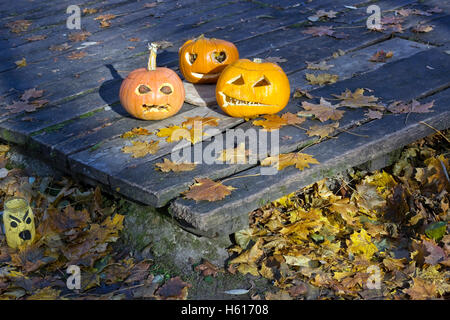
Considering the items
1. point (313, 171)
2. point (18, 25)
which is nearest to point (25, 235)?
point (313, 171)

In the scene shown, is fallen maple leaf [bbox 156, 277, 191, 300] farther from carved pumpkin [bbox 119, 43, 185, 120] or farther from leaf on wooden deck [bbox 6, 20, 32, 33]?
leaf on wooden deck [bbox 6, 20, 32, 33]

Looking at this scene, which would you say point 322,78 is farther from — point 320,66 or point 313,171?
point 313,171

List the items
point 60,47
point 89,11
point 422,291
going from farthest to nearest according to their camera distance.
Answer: point 89,11 < point 60,47 < point 422,291

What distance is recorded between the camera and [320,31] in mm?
5273

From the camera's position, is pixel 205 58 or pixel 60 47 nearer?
pixel 205 58

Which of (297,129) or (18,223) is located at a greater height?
(297,129)

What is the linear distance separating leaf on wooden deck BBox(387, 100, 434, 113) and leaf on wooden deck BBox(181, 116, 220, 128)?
1.13 m

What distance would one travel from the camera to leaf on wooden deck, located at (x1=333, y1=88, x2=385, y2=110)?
3.91m

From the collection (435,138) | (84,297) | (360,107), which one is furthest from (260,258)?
(435,138)

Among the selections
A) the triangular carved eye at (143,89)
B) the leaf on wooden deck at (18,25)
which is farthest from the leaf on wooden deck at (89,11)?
the triangular carved eye at (143,89)

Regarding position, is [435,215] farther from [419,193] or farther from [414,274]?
[414,274]

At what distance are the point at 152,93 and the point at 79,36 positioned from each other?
216cm

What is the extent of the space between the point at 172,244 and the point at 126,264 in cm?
28

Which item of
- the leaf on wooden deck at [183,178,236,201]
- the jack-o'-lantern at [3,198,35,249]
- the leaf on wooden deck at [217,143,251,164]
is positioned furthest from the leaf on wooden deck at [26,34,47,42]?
the leaf on wooden deck at [183,178,236,201]
